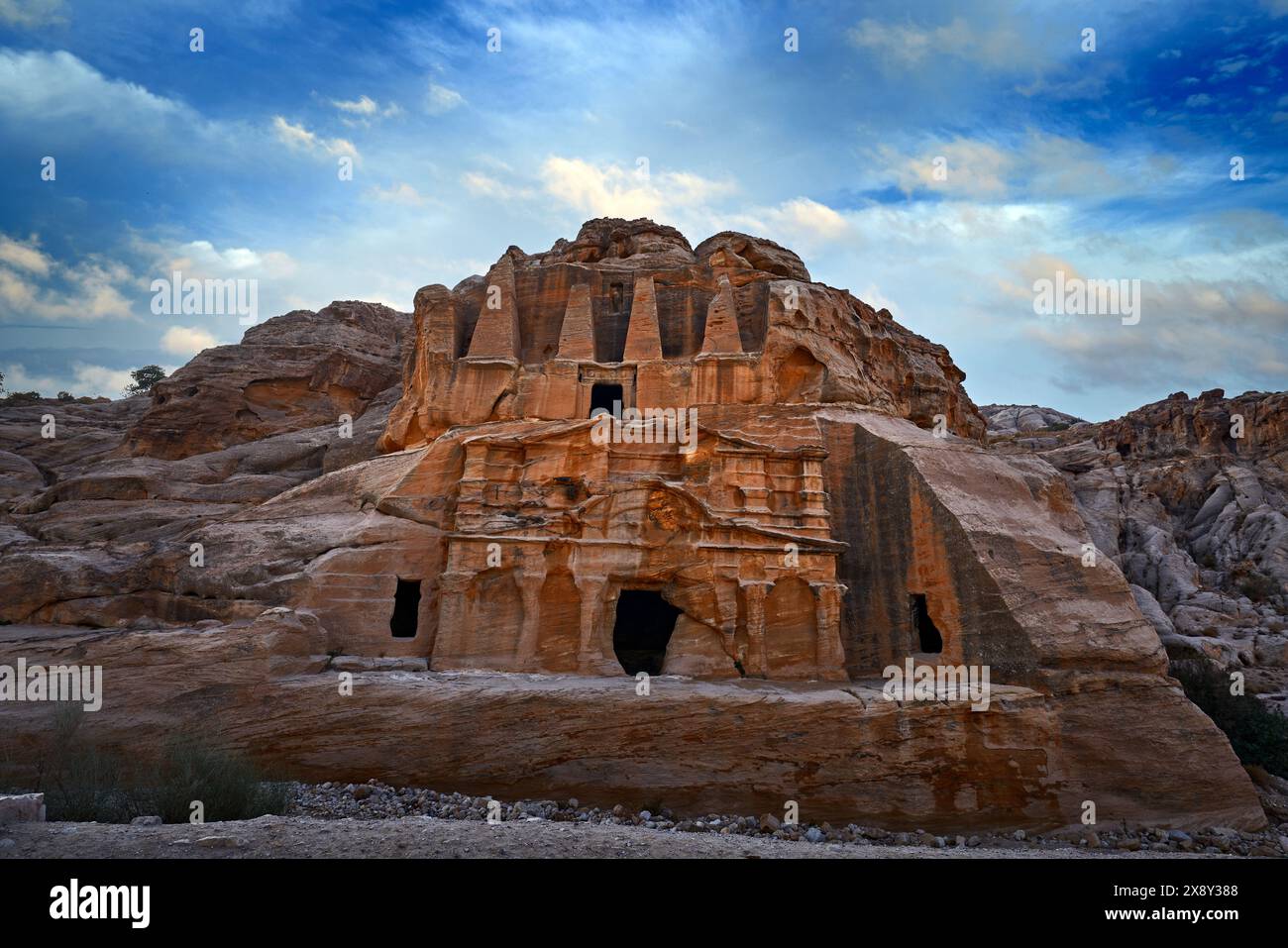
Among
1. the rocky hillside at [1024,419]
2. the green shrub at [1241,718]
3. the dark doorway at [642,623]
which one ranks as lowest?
the green shrub at [1241,718]

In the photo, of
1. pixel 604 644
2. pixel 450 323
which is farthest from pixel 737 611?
pixel 450 323

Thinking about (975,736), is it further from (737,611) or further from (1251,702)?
(1251,702)

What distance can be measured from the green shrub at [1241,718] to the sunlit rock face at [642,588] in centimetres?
481

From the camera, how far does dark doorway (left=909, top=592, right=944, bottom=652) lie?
19750 millimetres

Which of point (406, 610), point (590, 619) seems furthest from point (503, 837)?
point (406, 610)

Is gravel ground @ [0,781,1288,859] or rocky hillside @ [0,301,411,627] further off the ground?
rocky hillside @ [0,301,411,627]

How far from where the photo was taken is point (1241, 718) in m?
20.6

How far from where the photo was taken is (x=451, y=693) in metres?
15.8

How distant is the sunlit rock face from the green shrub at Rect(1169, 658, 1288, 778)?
4809 mm

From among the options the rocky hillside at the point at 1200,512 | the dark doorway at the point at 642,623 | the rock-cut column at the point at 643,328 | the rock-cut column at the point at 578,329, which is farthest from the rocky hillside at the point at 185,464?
the rocky hillside at the point at 1200,512

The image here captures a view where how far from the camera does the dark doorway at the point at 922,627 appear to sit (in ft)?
64.8

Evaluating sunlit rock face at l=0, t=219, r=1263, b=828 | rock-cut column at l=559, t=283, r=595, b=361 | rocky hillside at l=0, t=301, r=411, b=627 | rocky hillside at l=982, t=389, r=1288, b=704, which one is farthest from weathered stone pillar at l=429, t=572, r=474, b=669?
rocky hillside at l=982, t=389, r=1288, b=704

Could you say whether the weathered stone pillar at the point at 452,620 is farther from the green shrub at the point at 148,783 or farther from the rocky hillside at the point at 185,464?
the green shrub at the point at 148,783

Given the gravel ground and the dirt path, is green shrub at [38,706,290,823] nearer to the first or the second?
the gravel ground
